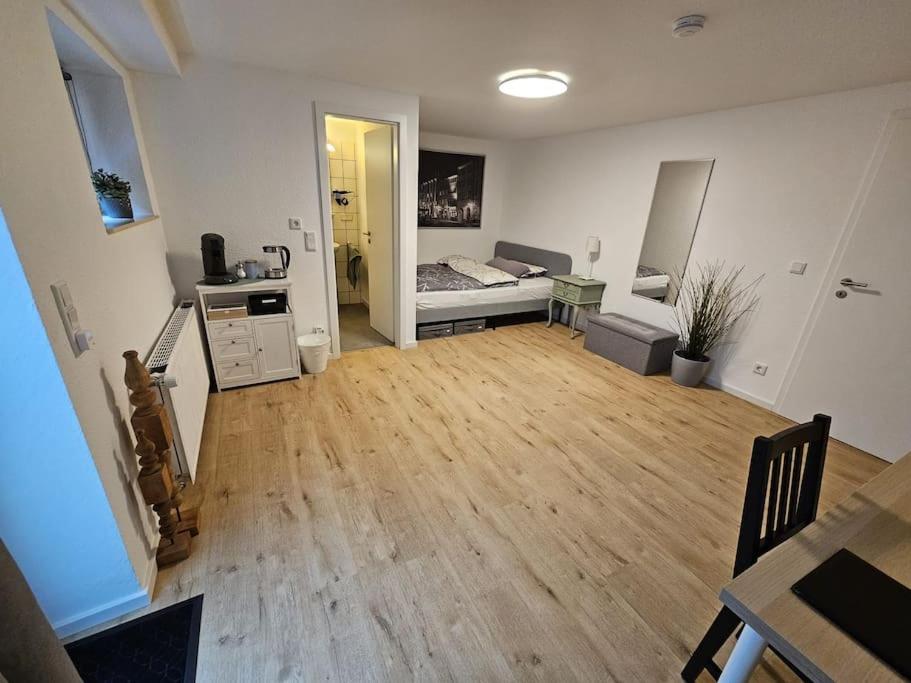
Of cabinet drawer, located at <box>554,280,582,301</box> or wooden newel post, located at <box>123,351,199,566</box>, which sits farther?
cabinet drawer, located at <box>554,280,582,301</box>

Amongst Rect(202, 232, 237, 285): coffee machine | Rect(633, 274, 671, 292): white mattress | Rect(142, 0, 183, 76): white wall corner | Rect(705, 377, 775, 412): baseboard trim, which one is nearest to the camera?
Rect(142, 0, 183, 76): white wall corner

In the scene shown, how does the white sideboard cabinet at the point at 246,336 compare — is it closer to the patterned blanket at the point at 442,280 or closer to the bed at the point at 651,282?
the patterned blanket at the point at 442,280

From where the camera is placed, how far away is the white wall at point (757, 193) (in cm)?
247

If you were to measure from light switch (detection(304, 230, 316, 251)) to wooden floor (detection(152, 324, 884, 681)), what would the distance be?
111 centimetres

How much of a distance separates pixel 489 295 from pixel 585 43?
8.61 feet

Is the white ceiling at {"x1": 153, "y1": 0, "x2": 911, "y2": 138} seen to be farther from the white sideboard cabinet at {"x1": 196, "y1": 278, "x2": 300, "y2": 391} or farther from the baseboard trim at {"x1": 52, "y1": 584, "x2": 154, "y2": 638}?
the baseboard trim at {"x1": 52, "y1": 584, "x2": 154, "y2": 638}

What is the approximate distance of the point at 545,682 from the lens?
1.21 metres

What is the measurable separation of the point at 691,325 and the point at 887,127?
5.55 ft

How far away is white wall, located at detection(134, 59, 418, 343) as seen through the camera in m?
2.50

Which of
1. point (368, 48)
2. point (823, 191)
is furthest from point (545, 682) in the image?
point (823, 191)

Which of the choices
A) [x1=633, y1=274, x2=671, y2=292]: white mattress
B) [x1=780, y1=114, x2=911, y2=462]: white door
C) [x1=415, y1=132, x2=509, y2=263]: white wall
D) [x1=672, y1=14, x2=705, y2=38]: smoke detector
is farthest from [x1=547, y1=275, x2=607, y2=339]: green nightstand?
[x1=672, y1=14, x2=705, y2=38]: smoke detector

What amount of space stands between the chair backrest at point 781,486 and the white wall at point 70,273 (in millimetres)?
1885

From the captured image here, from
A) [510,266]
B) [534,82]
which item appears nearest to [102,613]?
[534,82]

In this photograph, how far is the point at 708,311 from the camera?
3.23 m
